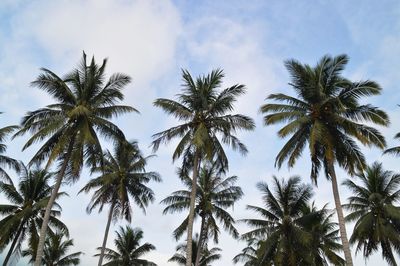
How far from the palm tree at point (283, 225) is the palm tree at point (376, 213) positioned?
4372 mm

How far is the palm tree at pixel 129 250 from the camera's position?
136 feet

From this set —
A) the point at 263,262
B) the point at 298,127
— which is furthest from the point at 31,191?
the point at 298,127

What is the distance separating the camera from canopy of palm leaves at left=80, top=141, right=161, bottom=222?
3291cm

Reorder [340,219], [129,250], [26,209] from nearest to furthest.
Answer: [340,219]
[26,209]
[129,250]

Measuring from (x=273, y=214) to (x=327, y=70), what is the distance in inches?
553

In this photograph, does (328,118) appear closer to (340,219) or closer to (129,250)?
(340,219)

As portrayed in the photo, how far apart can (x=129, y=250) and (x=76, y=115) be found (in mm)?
24021

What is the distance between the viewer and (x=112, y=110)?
24750 mm

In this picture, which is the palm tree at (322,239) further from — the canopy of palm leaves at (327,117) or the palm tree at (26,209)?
the palm tree at (26,209)

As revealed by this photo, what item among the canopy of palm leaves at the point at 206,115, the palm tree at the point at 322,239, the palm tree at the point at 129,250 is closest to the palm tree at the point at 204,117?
the canopy of palm leaves at the point at 206,115

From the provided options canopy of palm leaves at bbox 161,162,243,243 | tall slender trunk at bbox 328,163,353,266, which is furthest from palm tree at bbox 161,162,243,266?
tall slender trunk at bbox 328,163,353,266

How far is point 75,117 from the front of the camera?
23.0 m

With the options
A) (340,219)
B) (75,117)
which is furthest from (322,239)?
(75,117)

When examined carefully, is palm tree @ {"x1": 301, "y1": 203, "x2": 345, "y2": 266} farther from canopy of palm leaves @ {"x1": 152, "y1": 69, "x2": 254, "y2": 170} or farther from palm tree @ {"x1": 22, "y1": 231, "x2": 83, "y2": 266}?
palm tree @ {"x1": 22, "y1": 231, "x2": 83, "y2": 266}
